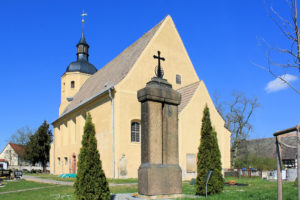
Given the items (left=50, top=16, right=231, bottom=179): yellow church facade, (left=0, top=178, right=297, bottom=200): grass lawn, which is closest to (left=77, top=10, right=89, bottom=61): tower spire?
(left=50, top=16, right=231, bottom=179): yellow church facade

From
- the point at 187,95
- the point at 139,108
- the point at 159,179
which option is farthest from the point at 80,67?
the point at 159,179

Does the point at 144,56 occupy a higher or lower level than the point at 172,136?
higher

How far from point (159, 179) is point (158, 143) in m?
1.08

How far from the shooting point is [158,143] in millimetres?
9039

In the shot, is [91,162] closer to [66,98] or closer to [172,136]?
[172,136]

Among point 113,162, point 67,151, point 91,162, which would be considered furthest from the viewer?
point 67,151

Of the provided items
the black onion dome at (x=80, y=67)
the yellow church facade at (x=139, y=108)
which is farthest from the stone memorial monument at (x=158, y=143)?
the black onion dome at (x=80, y=67)

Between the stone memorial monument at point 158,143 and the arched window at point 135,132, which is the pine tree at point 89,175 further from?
the arched window at point 135,132

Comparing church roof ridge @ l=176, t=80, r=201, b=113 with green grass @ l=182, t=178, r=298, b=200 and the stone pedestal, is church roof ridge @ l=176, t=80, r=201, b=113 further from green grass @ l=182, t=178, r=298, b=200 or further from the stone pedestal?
the stone pedestal

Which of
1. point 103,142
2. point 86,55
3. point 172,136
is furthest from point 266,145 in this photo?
point 172,136

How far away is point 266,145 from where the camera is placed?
49.9 meters

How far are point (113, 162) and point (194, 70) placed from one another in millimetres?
11304

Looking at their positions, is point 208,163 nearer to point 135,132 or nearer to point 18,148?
point 135,132

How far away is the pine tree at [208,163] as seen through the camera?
32.7ft
